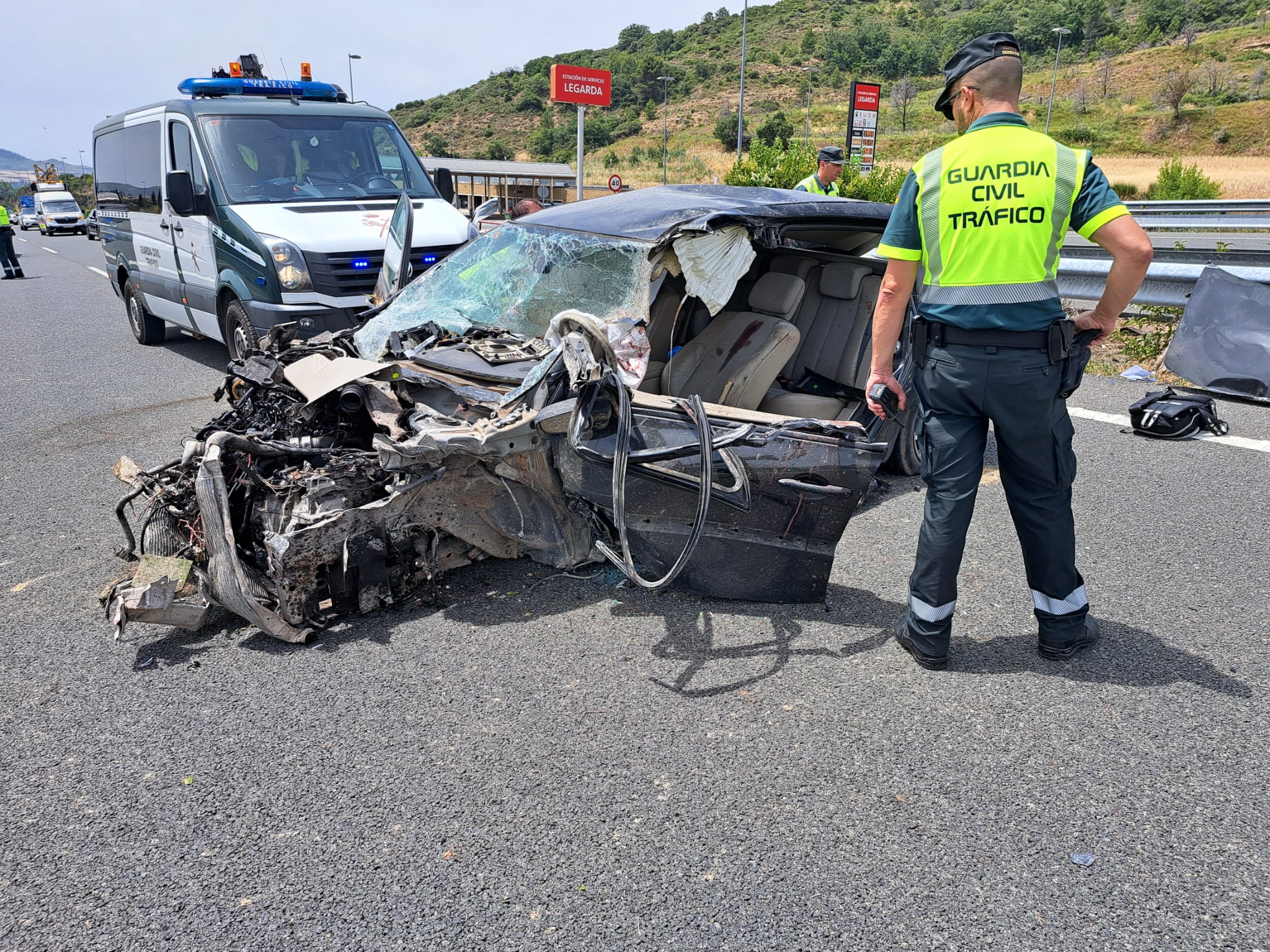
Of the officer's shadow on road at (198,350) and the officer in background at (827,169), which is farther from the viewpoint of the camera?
the officer's shadow on road at (198,350)

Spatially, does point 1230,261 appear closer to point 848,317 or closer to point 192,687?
point 848,317

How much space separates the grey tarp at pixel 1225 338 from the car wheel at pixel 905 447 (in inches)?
114

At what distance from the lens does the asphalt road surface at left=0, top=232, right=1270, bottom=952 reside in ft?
6.77

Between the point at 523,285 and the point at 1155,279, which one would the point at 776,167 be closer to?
the point at 1155,279

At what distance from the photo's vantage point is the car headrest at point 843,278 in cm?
459

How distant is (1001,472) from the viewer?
3.07 metres

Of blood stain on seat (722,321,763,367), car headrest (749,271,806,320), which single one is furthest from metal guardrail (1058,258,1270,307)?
blood stain on seat (722,321,763,367)

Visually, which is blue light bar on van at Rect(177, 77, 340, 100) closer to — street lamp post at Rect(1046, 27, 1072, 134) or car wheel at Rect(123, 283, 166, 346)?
car wheel at Rect(123, 283, 166, 346)

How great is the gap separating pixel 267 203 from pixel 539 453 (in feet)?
17.1

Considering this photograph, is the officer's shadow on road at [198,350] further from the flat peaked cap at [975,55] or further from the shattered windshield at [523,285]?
the flat peaked cap at [975,55]

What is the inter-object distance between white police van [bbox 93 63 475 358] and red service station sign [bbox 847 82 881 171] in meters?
11.2

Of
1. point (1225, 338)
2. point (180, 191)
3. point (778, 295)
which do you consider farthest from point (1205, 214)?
point (180, 191)

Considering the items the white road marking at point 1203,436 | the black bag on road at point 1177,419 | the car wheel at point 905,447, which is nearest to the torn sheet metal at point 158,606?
the car wheel at point 905,447

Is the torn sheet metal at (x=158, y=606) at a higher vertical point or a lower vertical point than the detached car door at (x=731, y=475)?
lower
